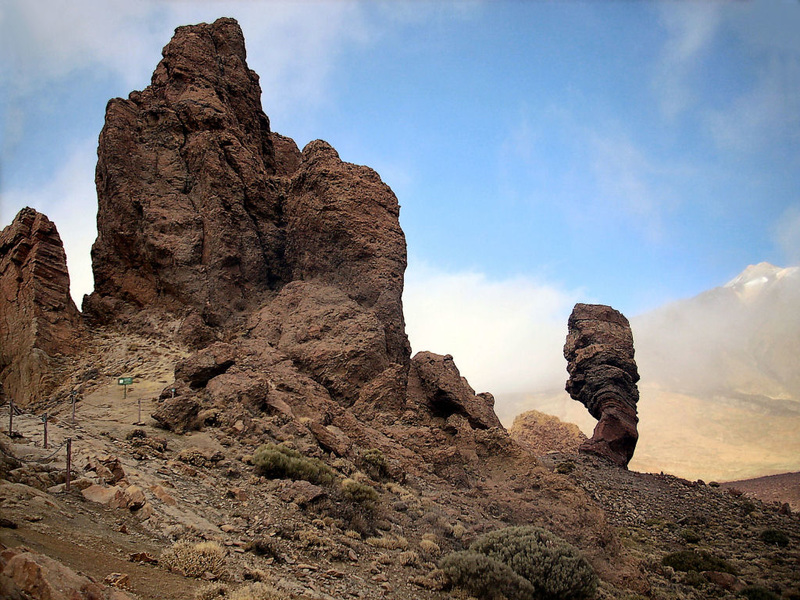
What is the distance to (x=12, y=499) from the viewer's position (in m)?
7.77

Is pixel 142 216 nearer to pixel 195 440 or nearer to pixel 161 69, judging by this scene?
pixel 161 69

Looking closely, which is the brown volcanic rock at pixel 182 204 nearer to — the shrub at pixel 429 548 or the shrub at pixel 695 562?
the shrub at pixel 429 548

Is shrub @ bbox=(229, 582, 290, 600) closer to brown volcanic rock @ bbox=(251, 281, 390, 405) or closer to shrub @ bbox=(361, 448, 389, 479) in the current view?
shrub @ bbox=(361, 448, 389, 479)

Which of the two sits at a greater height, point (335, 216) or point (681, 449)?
point (335, 216)

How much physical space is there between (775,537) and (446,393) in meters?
14.9

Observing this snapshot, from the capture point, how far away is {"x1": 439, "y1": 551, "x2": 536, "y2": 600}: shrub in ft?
34.2

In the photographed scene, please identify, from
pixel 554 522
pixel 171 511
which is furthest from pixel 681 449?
pixel 171 511

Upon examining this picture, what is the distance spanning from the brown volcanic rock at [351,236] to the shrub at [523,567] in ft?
31.5

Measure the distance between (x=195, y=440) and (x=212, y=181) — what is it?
12727 millimetres

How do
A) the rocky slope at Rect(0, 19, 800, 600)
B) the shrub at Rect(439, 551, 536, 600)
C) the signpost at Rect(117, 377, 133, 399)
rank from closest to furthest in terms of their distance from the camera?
the rocky slope at Rect(0, 19, 800, 600), the shrub at Rect(439, 551, 536, 600), the signpost at Rect(117, 377, 133, 399)

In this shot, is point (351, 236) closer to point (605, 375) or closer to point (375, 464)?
point (375, 464)

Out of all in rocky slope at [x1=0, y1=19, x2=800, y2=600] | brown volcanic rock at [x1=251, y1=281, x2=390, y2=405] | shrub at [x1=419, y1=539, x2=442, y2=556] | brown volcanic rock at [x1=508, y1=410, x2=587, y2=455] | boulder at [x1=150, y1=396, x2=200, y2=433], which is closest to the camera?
rocky slope at [x1=0, y1=19, x2=800, y2=600]

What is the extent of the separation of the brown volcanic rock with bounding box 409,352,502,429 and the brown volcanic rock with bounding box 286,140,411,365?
0.96 metres

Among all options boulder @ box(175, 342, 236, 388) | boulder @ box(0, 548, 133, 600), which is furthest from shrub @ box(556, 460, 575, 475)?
boulder @ box(0, 548, 133, 600)
